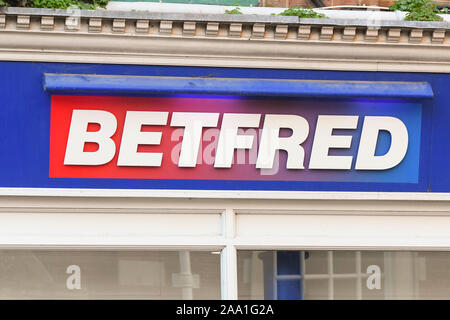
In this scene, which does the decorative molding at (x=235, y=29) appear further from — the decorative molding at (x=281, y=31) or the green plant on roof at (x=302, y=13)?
the green plant on roof at (x=302, y=13)

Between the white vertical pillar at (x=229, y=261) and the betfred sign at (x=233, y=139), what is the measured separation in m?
0.49

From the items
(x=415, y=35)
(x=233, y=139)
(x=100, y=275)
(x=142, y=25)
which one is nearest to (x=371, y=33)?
(x=415, y=35)

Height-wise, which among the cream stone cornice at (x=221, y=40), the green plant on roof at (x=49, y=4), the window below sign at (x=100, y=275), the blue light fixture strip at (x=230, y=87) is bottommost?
the window below sign at (x=100, y=275)

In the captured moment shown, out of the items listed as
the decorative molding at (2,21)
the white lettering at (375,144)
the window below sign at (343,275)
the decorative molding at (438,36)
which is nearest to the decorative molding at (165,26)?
the decorative molding at (2,21)

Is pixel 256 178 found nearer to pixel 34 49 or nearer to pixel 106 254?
pixel 106 254

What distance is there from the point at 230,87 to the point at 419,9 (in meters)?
2.53

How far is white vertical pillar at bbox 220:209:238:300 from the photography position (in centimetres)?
1144

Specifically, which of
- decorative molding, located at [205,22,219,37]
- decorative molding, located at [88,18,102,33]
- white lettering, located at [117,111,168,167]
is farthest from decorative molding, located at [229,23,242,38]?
decorative molding, located at [88,18,102,33]

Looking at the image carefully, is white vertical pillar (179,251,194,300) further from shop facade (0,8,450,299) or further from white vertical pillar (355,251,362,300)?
white vertical pillar (355,251,362,300)

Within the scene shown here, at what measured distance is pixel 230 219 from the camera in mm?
11516

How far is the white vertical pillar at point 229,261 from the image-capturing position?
11438 millimetres

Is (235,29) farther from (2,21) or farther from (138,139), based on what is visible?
(2,21)

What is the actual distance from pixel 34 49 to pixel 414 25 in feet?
14.3
